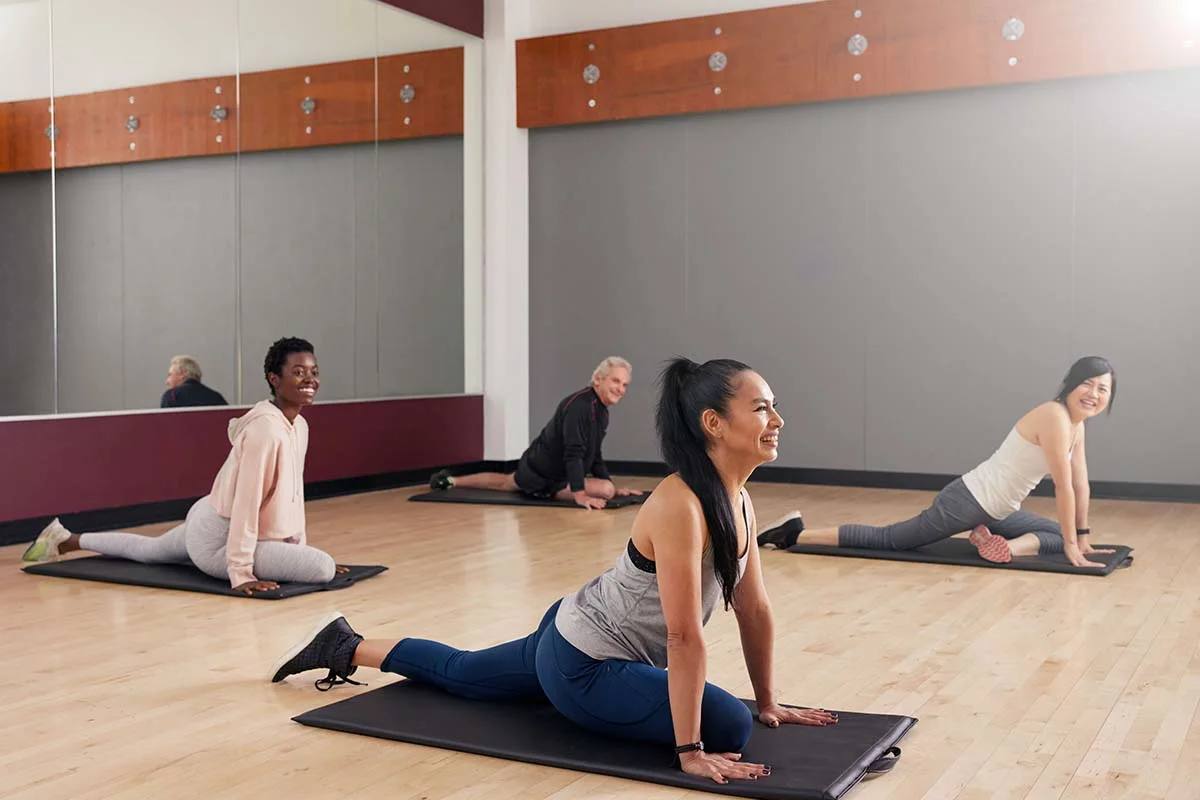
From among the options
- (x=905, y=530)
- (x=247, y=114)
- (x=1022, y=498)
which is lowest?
(x=905, y=530)

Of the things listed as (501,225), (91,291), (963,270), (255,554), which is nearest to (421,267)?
(501,225)

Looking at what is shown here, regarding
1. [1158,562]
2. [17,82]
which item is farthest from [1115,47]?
[17,82]

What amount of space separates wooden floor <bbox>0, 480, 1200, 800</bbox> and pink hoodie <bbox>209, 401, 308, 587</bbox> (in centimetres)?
23

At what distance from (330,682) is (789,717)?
3.92 feet

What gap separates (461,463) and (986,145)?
388 cm

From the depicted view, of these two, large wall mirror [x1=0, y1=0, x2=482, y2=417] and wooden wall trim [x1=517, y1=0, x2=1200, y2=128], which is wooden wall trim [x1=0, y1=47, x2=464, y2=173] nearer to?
large wall mirror [x1=0, y1=0, x2=482, y2=417]

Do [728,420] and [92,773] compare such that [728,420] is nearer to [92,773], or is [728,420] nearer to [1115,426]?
[92,773]

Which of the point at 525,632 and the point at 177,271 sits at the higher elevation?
the point at 177,271

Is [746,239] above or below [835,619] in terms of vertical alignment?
above

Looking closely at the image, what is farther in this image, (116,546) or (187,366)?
(187,366)

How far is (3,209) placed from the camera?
5.86 m

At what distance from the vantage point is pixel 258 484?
455cm

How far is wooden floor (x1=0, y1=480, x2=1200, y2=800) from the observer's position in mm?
2676

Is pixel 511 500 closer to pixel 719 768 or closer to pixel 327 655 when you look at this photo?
pixel 327 655
